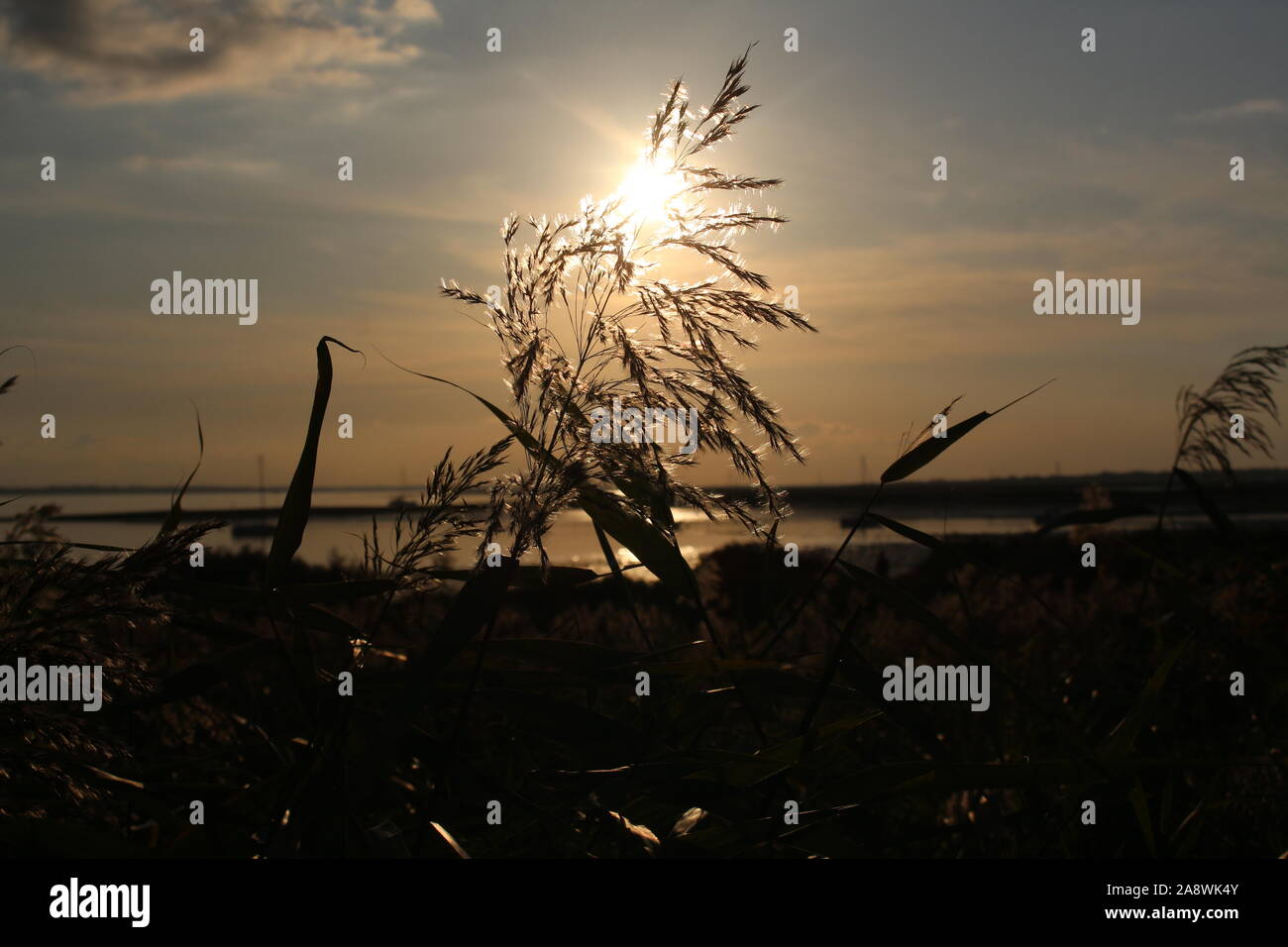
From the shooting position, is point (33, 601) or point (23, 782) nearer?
point (33, 601)

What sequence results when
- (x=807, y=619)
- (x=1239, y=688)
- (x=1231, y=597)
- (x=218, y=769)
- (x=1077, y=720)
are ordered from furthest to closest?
(x=807, y=619) → (x=1231, y=597) → (x=1077, y=720) → (x=1239, y=688) → (x=218, y=769)

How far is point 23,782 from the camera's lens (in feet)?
6.09

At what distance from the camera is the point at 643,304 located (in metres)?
1.80

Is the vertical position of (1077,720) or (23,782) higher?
(23,782)

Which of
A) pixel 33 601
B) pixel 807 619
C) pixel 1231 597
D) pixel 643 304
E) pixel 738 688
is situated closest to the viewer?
pixel 33 601
